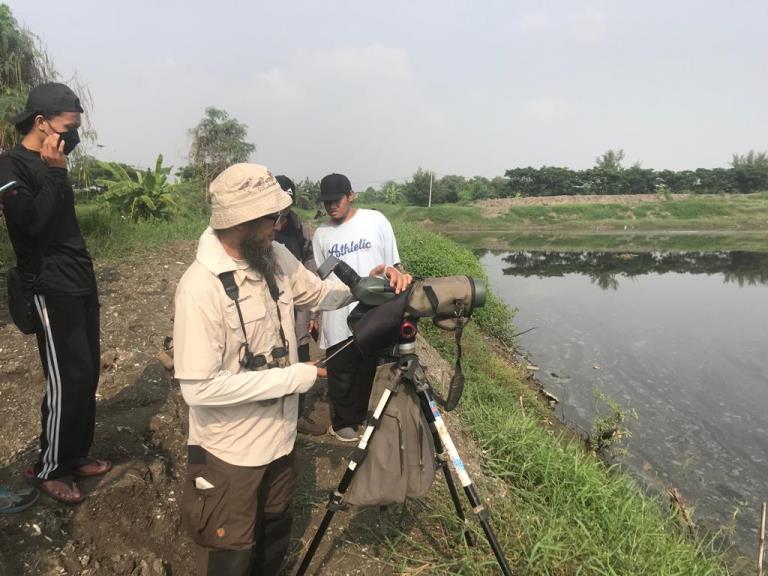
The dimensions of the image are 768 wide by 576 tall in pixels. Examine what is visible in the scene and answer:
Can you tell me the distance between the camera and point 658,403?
7348 millimetres

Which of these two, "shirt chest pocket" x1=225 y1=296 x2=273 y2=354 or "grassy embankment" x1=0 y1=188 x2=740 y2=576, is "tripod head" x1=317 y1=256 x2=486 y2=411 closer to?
"shirt chest pocket" x1=225 y1=296 x2=273 y2=354

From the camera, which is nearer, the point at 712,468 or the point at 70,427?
the point at 70,427

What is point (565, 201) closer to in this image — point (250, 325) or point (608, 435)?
point (608, 435)

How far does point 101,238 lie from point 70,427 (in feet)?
25.9

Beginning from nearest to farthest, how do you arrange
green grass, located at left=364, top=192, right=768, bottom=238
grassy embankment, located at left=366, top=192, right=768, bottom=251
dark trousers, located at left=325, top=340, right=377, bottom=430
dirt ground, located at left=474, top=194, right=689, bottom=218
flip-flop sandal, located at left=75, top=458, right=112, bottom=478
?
1. flip-flop sandal, located at left=75, top=458, right=112, bottom=478
2. dark trousers, located at left=325, top=340, right=377, bottom=430
3. grassy embankment, located at left=366, top=192, right=768, bottom=251
4. green grass, located at left=364, top=192, right=768, bottom=238
5. dirt ground, located at left=474, top=194, right=689, bottom=218

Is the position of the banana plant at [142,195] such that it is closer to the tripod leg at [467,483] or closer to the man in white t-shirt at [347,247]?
the man in white t-shirt at [347,247]

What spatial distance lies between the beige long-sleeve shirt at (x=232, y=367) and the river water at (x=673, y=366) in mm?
4876

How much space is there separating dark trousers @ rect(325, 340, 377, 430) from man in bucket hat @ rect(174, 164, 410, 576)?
41.7 inches

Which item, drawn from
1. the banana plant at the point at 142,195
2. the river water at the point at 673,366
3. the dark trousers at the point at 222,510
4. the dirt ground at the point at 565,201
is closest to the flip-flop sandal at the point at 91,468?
the dark trousers at the point at 222,510

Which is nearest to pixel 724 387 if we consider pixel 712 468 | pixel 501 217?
pixel 712 468

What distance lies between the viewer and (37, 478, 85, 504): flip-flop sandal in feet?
7.84

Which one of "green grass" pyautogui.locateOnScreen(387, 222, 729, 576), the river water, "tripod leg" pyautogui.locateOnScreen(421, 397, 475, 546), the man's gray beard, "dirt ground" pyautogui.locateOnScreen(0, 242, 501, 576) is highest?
the man's gray beard

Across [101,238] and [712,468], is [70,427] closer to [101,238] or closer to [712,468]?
[712,468]

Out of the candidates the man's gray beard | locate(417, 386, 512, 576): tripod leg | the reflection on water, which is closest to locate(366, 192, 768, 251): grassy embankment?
the reflection on water
